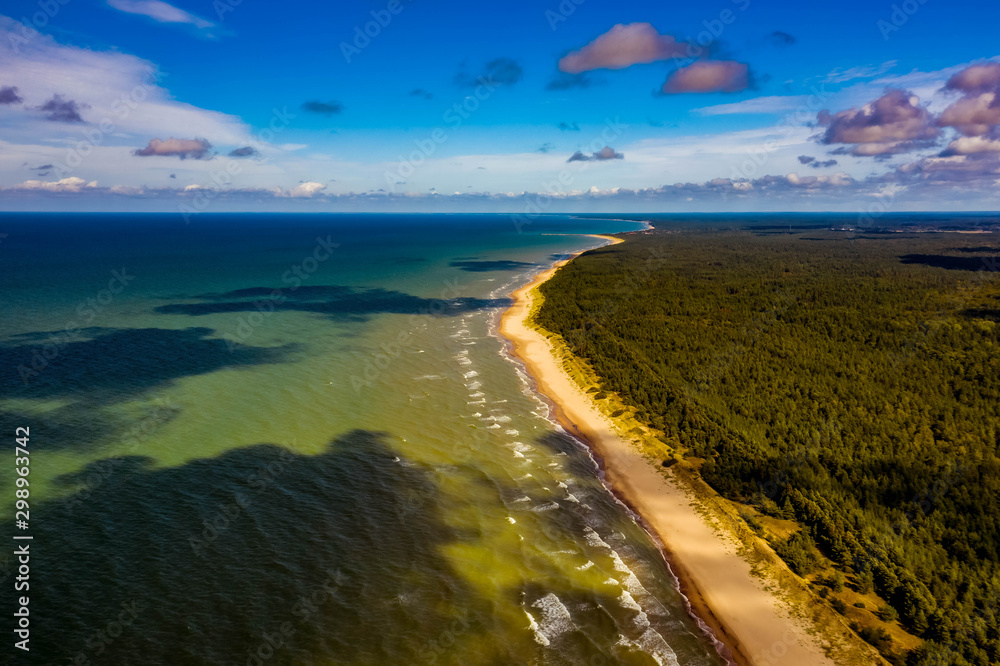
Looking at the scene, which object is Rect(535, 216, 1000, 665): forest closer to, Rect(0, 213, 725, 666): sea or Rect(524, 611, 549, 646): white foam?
Rect(0, 213, 725, 666): sea

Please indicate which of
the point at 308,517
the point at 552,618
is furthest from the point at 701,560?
the point at 308,517

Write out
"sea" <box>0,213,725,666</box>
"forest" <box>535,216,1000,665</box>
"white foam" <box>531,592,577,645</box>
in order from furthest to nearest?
"forest" <box>535,216,1000,665</box>, "white foam" <box>531,592,577,645</box>, "sea" <box>0,213,725,666</box>

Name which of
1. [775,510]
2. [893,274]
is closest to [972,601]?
[775,510]

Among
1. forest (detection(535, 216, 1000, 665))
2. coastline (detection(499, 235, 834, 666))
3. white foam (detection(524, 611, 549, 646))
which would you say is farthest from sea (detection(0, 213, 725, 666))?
forest (detection(535, 216, 1000, 665))

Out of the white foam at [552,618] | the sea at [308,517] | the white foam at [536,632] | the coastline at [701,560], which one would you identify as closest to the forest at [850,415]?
the coastline at [701,560]

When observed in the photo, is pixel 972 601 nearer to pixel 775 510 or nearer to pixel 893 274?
pixel 775 510

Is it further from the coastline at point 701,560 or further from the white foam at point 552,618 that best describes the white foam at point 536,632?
the coastline at point 701,560
